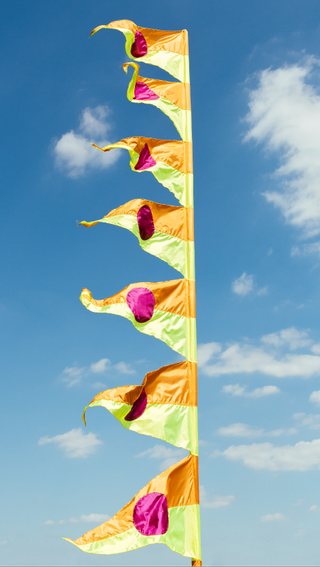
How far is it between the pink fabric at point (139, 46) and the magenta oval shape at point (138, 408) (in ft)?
41.3

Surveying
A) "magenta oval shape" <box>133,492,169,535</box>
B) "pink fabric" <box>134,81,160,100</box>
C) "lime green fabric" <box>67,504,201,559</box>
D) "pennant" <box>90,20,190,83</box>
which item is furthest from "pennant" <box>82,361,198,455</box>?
"pennant" <box>90,20,190,83</box>

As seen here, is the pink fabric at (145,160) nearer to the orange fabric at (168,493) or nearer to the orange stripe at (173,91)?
the orange stripe at (173,91)

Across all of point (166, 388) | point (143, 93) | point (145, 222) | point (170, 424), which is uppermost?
point (143, 93)

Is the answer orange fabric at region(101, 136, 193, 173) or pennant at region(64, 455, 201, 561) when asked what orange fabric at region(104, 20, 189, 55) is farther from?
pennant at region(64, 455, 201, 561)

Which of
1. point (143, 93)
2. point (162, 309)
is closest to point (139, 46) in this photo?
point (143, 93)

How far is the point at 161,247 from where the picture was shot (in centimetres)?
1814

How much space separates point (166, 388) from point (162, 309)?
2.62 meters

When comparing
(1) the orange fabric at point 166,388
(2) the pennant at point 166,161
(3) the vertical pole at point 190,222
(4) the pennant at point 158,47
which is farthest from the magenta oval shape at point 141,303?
(4) the pennant at point 158,47

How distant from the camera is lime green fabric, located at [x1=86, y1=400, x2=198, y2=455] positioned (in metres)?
16.0

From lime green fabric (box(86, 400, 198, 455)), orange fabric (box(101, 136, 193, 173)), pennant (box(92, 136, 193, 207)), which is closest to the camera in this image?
lime green fabric (box(86, 400, 198, 455))

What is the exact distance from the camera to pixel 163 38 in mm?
20672

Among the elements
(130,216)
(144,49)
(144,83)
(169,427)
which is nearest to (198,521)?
(169,427)

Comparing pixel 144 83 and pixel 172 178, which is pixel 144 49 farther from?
pixel 172 178

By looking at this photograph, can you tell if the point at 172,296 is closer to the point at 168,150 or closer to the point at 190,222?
the point at 190,222
